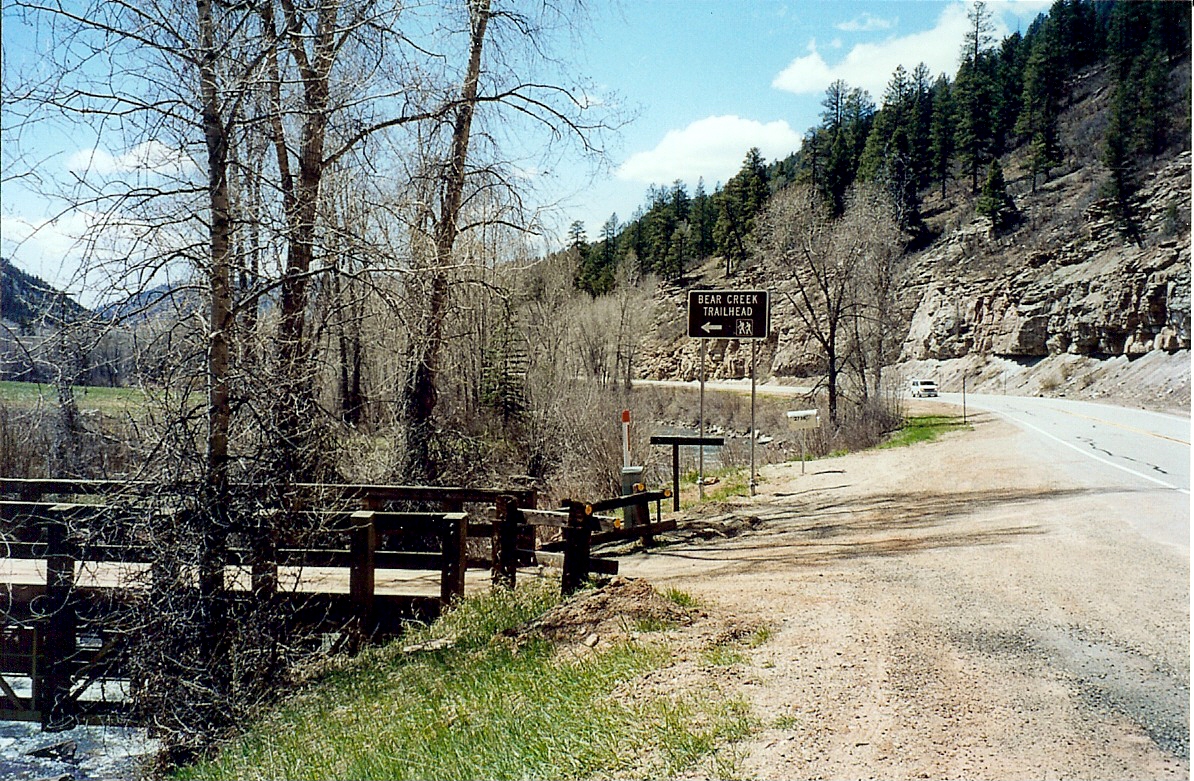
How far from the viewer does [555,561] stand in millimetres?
8008

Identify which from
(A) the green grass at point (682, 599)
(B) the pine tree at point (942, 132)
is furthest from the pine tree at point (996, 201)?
(A) the green grass at point (682, 599)

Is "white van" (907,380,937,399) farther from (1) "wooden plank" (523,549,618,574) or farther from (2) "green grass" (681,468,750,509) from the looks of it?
(1) "wooden plank" (523,549,618,574)

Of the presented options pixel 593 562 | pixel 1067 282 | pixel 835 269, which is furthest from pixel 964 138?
pixel 593 562

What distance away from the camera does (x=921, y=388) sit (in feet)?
93.8

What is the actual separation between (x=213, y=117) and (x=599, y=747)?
5.13 m

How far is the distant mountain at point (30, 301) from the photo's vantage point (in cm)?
604

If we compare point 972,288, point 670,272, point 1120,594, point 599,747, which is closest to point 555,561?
point 599,747

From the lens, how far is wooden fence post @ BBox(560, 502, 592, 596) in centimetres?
742

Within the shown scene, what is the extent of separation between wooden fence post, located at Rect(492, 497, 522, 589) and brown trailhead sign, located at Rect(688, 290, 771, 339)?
4.64 meters

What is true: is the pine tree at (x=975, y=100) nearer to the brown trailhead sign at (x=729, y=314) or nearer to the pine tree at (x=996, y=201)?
the pine tree at (x=996, y=201)

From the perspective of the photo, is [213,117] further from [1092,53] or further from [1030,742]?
[1092,53]

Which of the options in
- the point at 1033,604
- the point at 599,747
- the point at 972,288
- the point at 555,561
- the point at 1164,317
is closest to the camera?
the point at 599,747

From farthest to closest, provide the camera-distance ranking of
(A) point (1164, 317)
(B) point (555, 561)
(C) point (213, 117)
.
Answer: (A) point (1164, 317) → (B) point (555, 561) → (C) point (213, 117)

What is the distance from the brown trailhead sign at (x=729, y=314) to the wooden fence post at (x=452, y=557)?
5.41 meters
